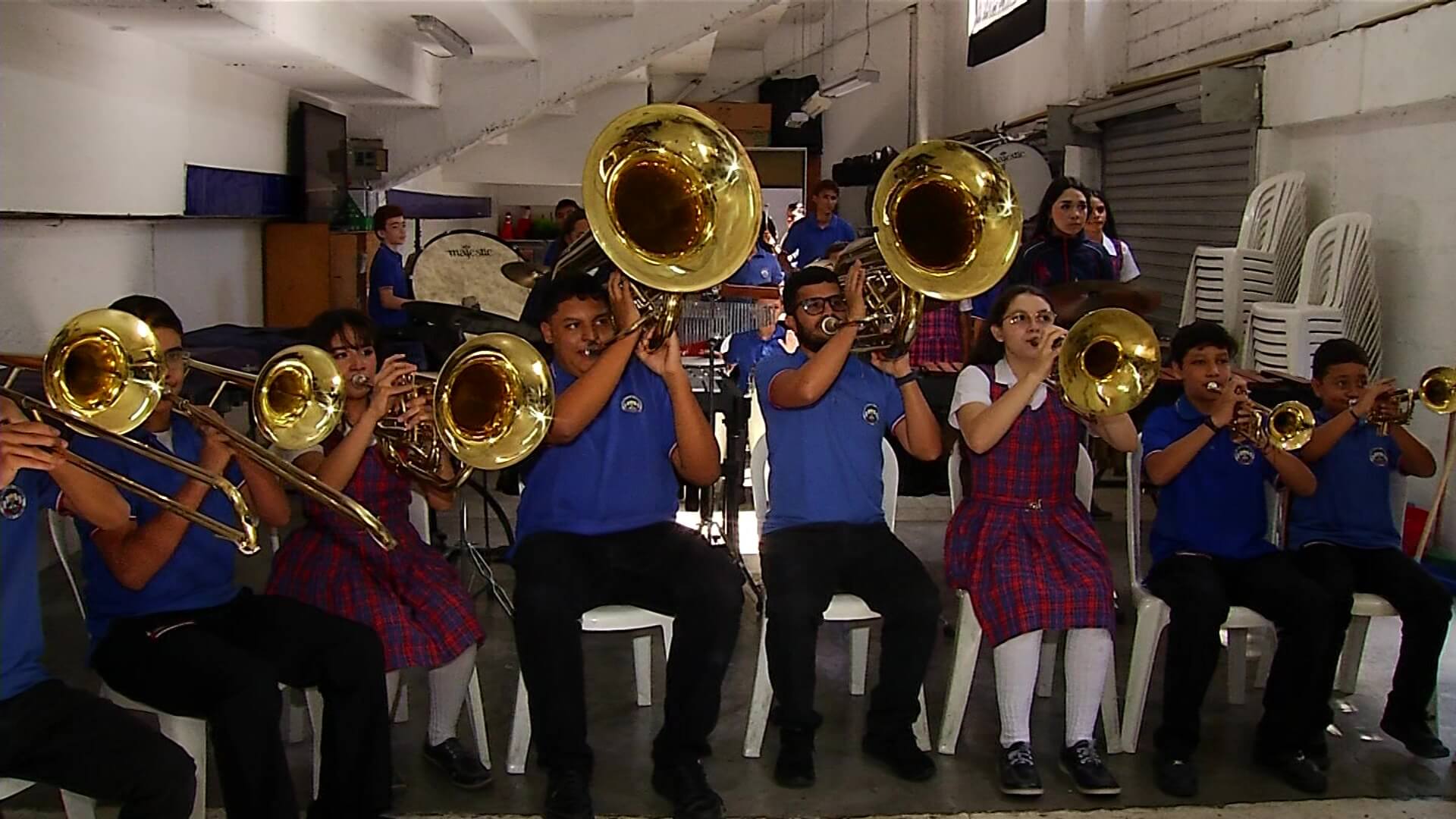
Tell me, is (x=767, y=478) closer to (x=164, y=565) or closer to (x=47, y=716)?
(x=164, y=565)

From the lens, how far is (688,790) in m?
2.53

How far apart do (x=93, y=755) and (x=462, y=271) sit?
4703 mm

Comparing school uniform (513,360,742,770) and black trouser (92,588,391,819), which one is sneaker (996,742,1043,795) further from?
black trouser (92,588,391,819)

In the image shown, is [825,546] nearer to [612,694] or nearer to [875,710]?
[875,710]

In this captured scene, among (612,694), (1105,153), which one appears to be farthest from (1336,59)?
(612,694)

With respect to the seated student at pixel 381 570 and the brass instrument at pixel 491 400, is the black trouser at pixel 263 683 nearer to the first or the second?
the seated student at pixel 381 570

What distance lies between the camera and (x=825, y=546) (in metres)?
2.78

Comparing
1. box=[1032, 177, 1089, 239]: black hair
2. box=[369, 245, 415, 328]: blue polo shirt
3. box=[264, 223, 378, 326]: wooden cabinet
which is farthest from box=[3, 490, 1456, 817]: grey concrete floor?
box=[264, 223, 378, 326]: wooden cabinet

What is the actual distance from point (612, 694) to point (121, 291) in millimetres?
2760

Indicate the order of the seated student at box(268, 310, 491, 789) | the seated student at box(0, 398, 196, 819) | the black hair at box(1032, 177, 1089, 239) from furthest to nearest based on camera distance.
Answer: the black hair at box(1032, 177, 1089, 239) < the seated student at box(268, 310, 491, 789) < the seated student at box(0, 398, 196, 819)

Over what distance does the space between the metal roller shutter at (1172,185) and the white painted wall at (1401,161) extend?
573 mm

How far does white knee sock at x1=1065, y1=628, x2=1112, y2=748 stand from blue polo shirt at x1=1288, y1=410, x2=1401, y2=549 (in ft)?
2.23

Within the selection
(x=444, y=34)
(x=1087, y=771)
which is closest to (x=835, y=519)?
(x=1087, y=771)

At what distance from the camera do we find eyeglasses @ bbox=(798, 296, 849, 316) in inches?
111
